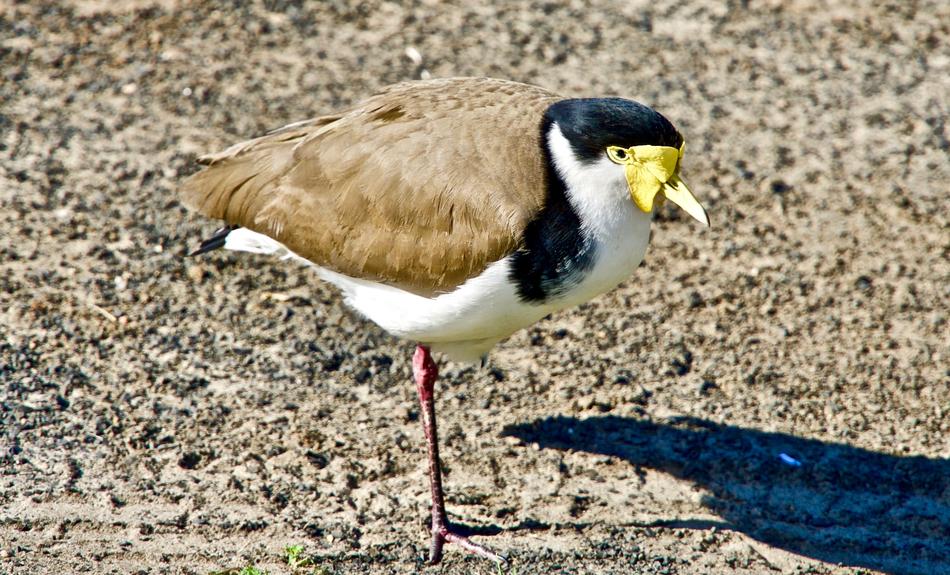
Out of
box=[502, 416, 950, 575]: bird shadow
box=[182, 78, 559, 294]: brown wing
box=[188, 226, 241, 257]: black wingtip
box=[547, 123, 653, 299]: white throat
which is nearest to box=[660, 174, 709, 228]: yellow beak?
box=[547, 123, 653, 299]: white throat

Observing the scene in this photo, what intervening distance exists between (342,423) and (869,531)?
2460 millimetres

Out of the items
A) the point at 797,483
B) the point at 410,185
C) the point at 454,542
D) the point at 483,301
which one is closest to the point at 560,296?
the point at 483,301

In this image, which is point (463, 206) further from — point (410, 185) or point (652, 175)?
point (652, 175)

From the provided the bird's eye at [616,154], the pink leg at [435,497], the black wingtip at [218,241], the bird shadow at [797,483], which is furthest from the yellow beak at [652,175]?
the black wingtip at [218,241]

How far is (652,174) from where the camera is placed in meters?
4.30

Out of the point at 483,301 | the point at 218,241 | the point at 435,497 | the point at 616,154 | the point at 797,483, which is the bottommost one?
the point at 797,483

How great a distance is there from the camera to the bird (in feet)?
14.2

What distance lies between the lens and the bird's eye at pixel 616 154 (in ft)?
14.2

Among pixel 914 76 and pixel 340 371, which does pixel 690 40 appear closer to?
pixel 914 76

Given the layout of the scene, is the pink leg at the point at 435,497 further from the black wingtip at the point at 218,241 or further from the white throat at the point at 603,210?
the black wingtip at the point at 218,241

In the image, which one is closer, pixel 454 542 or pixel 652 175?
pixel 652 175

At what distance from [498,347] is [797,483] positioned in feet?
5.45

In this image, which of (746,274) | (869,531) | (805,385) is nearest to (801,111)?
(746,274)

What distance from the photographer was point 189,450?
5.03 meters
